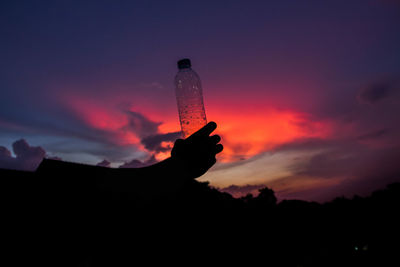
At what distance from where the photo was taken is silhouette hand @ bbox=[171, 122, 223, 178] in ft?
7.28

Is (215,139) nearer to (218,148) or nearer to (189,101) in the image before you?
(218,148)

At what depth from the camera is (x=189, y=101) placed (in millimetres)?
5402

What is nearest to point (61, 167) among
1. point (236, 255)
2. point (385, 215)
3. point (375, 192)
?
point (236, 255)

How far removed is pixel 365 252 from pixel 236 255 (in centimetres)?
2646

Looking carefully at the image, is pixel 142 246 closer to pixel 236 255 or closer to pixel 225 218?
pixel 225 218

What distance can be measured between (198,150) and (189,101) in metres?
3.24

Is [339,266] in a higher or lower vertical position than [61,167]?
lower

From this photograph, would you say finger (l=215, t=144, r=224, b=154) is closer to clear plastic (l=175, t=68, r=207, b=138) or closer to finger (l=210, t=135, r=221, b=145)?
finger (l=210, t=135, r=221, b=145)

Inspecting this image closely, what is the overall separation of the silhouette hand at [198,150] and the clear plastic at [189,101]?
216cm

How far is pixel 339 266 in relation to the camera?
119 ft

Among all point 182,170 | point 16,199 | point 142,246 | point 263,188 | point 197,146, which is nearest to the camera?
point 16,199

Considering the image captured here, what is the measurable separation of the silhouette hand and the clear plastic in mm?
2159

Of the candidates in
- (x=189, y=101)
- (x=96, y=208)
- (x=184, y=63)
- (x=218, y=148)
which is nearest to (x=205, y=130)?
(x=218, y=148)

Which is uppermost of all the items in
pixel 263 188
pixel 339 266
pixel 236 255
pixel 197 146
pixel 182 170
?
pixel 263 188
